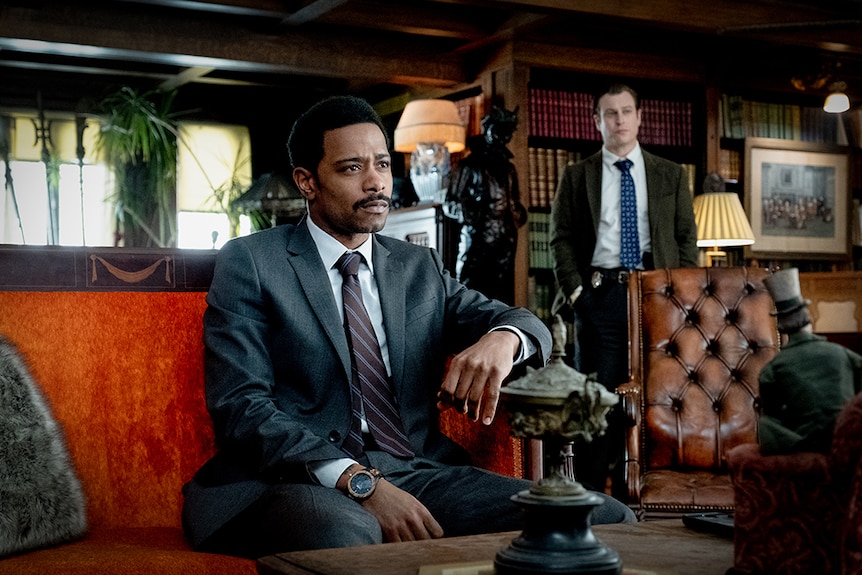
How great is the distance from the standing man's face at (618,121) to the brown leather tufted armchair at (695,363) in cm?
153

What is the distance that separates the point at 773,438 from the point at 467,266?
4.19 meters

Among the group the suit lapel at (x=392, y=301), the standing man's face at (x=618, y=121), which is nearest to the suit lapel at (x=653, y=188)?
the standing man's face at (x=618, y=121)

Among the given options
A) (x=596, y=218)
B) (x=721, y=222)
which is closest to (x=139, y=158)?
(x=721, y=222)

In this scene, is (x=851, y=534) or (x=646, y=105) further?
(x=646, y=105)

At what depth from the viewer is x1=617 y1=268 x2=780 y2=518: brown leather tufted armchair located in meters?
2.82

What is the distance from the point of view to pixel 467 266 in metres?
5.30

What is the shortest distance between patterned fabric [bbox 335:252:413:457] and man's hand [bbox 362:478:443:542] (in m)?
0.20

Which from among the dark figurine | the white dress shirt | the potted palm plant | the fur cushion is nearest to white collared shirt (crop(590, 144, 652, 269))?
the dark figurine

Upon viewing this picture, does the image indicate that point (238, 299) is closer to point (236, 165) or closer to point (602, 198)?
point (602, 198)

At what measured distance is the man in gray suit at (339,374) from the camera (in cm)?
179

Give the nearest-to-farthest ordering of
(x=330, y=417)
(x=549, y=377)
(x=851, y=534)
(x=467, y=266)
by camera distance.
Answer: (x=851, y=534)
(x=549, y=377)
(x=330, y=417)
(x=467, y=266)

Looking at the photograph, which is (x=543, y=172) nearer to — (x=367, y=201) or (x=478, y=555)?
(x=367, y=201)

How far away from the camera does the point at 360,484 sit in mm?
1792

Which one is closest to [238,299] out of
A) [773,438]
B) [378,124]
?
[378,124]
